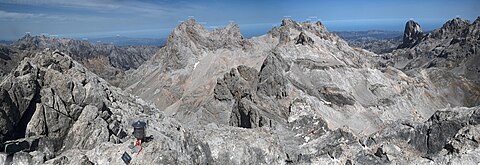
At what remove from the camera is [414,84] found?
286 ft

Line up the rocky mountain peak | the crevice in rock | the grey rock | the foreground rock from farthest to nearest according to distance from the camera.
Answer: the rocky mountain peak → the foreground rock → the crevice in rock → the grey rock

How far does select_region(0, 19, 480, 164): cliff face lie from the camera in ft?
64.5

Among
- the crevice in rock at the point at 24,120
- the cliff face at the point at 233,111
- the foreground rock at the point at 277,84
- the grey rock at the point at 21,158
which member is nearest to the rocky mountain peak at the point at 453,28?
the foreground rock at the point at 277,84

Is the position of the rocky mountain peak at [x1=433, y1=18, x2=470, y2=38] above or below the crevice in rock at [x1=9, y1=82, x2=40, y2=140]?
below

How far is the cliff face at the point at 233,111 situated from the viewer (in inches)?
774

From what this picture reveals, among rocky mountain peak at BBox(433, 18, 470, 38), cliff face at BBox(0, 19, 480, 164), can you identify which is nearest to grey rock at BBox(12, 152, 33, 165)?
cliff face at BBox(0, 19, 480, 164)

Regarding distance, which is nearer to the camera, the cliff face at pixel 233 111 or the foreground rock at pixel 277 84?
the cliff face at pixel 233 111

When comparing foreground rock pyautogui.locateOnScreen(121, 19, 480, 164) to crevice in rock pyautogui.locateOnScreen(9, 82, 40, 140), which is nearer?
crevice in rock pyautogui.locateOnScreen(9, 82, 40, 140)

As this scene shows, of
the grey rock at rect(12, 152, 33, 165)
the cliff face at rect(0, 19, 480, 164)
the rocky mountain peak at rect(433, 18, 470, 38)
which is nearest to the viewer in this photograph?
the grey rock at rect(12, 152, 33, 165)

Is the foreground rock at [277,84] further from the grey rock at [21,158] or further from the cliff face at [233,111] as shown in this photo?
the grey rock at [21,158]

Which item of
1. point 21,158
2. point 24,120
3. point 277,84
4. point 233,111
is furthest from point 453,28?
point 21,158

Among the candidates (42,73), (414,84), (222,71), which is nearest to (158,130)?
(42,73)

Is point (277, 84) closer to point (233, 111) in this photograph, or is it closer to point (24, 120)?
point (233, 111)

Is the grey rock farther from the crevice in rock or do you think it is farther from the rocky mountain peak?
the rocky mountain peak
